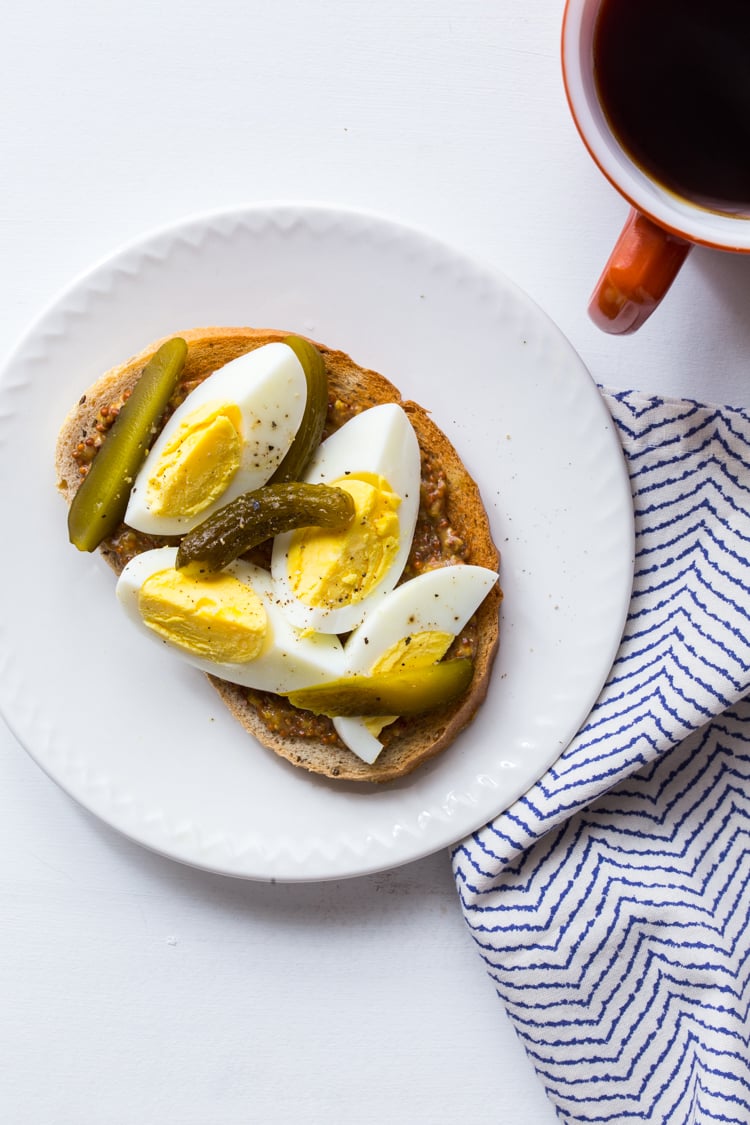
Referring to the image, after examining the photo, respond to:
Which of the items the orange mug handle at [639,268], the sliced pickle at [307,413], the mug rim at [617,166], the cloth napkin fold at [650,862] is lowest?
the cloth napkin fold at [650,862]

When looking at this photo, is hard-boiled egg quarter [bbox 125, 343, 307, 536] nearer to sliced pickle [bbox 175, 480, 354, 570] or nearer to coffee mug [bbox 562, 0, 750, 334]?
sliced pickle [bbox 175, 480, 354, 570]

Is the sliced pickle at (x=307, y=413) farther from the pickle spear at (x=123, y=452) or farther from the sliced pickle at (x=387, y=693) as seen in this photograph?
the sliced pickle at (x=387, y=693)

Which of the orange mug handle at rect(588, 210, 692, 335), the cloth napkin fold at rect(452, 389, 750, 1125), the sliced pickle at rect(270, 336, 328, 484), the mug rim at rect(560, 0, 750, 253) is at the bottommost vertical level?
the cloth napkin fold at rect(452, 389, 750, 1125)

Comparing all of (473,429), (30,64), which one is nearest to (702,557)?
(473,429)

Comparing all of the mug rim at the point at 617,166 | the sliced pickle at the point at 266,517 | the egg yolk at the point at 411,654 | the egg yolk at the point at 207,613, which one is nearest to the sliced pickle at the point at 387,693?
the egg yolk at the point at 411,654

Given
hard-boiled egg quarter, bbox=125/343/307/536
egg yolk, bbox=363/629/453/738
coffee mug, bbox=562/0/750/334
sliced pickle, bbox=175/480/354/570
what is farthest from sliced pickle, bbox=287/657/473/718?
coffee mug, bbox=562/0/750/334

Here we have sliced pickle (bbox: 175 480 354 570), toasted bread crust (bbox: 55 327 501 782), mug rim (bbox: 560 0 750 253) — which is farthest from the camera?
toasted bread crust (bbox: 55 327 501 782)
